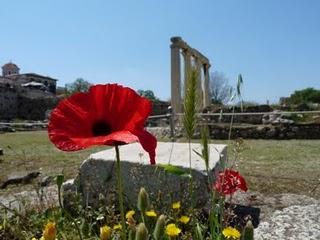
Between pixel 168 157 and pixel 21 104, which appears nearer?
pixel 168 157

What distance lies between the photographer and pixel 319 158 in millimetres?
8875

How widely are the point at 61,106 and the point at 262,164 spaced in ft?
23.1

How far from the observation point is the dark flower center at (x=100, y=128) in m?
1.17

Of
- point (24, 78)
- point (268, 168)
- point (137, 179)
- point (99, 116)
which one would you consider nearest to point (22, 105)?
point (24, 78)

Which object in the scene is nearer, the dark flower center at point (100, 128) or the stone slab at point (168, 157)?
the dark flower center at point (100, 128)

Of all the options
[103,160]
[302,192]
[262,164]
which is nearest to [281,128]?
[262,164]

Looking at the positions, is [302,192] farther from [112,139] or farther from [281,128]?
[281,128]

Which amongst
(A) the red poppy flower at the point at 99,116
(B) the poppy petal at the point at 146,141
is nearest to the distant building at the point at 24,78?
(A) the red poppy flower at the point at 99,116

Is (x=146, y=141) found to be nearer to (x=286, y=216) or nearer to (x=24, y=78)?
(x=286, y=216)

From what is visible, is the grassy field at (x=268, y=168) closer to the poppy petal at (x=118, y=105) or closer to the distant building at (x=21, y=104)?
the poppy petal at (x=118, y=105)

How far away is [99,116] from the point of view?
1.22 m

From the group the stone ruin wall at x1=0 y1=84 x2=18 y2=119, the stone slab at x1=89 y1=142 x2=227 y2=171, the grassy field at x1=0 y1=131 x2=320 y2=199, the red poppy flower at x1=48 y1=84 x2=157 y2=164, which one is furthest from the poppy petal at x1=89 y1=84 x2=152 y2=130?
the stone ruin wall at x1=0 y1=84 x2=18 y2=119

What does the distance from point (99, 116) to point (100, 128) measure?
44mm

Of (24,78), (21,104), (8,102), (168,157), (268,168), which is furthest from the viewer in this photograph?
(24,78)
